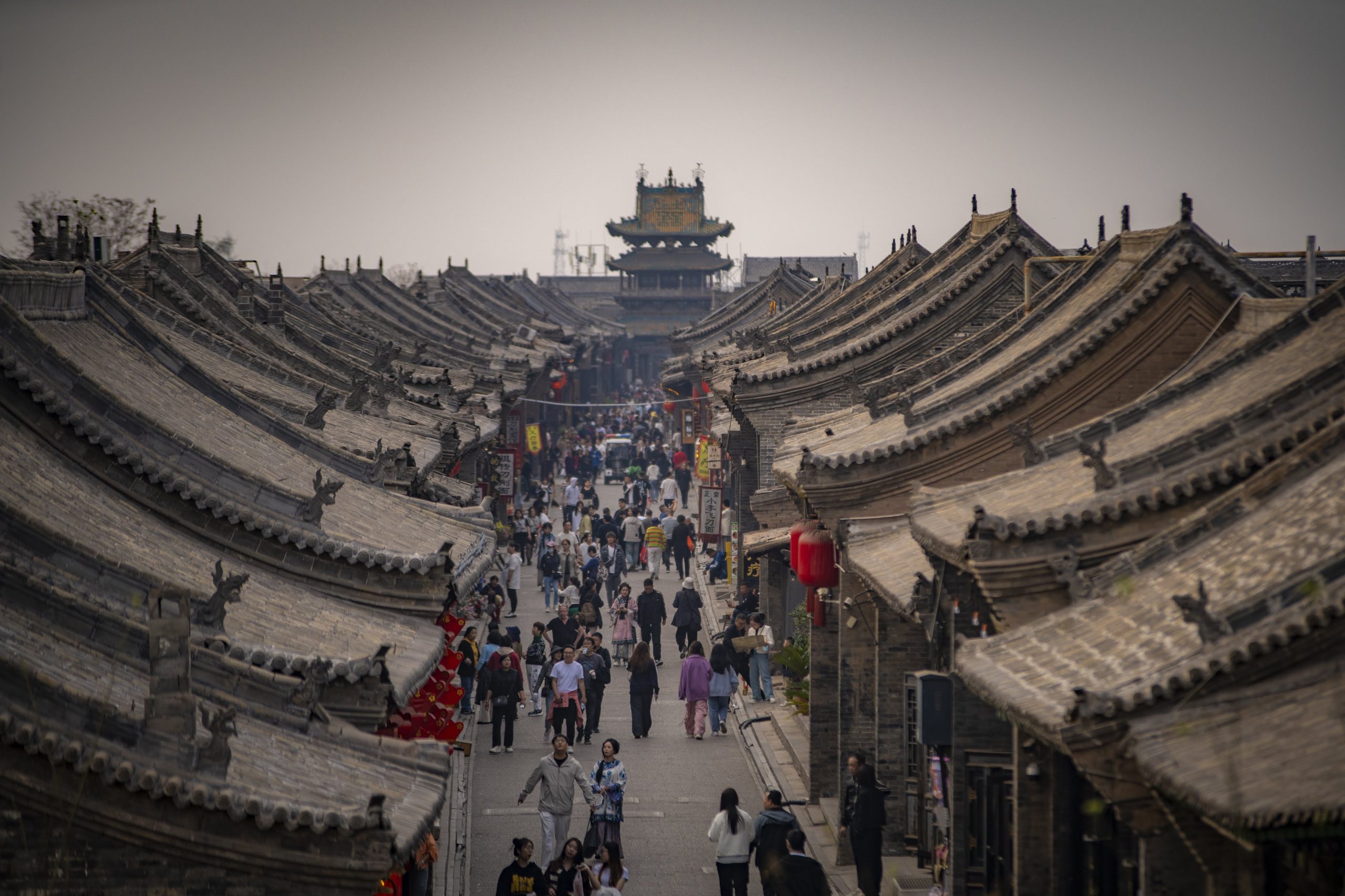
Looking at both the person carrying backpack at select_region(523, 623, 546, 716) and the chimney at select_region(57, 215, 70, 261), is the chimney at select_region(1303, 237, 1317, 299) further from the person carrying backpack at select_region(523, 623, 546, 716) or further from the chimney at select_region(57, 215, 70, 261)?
the chimney at select_region(57, 215, 70, 261)

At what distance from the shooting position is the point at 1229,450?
11.4 metres

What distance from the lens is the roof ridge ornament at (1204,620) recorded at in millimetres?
8625

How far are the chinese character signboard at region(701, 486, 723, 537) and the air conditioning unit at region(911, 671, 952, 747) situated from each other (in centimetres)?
1869

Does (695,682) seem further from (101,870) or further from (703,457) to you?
(703,457)

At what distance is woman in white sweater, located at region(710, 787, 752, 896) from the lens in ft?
45.9

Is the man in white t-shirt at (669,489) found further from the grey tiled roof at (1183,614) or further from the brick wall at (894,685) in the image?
the grey tiled roof at (1183,614)

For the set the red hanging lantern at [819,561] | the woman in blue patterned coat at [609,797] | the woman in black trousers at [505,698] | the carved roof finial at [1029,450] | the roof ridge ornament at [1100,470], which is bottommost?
the woman in blue patterned coat at [609,797]

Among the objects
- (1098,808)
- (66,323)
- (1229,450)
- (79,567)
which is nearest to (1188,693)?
(1098,808)

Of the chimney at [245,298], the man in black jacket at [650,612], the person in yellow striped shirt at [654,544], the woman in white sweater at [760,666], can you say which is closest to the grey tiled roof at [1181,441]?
the woman in white sweater at [760,666]

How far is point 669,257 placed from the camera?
8512 centimetres

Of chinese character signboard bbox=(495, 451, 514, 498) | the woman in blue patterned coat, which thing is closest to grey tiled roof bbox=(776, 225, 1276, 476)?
the woman in blue patterned coat

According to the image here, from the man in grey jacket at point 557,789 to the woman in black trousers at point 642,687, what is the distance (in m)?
5.14

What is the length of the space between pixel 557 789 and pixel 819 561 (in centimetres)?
451

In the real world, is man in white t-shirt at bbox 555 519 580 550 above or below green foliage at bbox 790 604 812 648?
above
